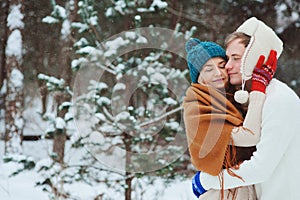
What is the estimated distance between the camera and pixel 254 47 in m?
1.68

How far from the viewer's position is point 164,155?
16.4 feet

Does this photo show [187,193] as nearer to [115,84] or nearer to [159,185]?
[159,185]

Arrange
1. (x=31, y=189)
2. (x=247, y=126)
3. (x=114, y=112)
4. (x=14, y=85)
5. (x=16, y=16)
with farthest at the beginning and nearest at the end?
(x=14, y=85)
(x=16, y=16)
(x=31, y=189)
(x=114, y=112)
(x=247, y=126)

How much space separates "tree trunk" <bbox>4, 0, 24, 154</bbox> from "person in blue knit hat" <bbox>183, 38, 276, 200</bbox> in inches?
218

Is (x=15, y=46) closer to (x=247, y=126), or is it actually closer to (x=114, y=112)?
(x=114, y=112)

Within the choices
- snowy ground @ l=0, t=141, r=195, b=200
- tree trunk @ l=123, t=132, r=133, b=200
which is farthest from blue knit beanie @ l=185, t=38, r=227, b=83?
snowy ground @ l=0, t=141, r=195, b=200

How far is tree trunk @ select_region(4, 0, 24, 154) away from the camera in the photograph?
6883 millimetres

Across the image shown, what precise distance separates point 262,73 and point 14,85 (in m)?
5.83

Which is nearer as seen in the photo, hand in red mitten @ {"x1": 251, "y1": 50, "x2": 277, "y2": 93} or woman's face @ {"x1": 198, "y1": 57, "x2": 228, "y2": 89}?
hand in red mitten @ {"x1": 251, "y1": 50, "x2": 277, "y2": 93}

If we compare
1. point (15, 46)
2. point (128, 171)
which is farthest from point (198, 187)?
point (15, 46)

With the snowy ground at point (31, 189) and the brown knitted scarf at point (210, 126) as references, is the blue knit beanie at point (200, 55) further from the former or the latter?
the snowy ground at point (31, 189)

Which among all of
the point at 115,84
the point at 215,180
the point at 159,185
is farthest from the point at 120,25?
the point at 215,180

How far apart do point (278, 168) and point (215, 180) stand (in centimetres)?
23

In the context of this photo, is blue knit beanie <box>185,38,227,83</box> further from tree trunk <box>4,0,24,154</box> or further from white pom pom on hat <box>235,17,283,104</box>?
tree trunk <box>4,0,24,154</box>
